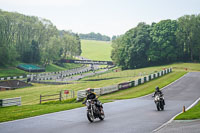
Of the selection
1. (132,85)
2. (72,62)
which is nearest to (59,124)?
(132,85)

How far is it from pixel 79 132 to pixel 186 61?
9748cm

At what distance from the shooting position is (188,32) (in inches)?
4114

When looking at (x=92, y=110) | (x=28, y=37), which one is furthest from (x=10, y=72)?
(x=92, y=110)

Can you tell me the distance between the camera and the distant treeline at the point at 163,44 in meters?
98.8

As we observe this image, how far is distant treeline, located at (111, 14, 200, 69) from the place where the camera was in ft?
324

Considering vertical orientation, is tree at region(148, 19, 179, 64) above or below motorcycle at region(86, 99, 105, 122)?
above

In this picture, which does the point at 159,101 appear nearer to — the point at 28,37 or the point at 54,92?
the point at 54,92

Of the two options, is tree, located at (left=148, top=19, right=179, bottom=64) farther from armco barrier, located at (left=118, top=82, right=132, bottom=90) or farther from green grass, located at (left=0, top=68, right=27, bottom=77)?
armco barrier, located at (left=118, top=82, right=132, bottom=90)

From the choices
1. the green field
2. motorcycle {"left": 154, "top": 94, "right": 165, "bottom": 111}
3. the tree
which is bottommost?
the green field

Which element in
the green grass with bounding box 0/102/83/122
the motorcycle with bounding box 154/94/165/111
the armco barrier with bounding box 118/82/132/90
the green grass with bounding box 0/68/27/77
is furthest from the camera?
the green grass with bounding box 0/68/27/77

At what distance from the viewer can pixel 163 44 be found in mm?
98250

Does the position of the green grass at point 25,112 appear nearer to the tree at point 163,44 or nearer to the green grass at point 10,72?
the green grass at point 10,72

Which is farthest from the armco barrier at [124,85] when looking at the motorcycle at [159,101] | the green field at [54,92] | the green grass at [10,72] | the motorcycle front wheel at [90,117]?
the green grass at [10,72]

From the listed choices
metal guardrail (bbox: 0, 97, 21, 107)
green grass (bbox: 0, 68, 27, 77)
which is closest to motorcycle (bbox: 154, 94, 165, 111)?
metal guardrail (bbox: 0, 97, 21, 107)
